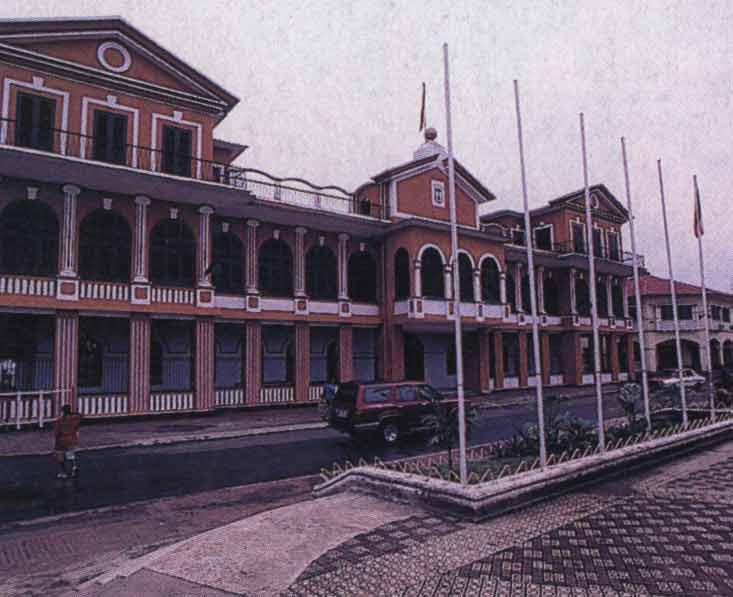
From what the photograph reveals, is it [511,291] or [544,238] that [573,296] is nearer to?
[544,238]

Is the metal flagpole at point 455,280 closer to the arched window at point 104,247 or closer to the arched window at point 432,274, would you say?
the arched window at point 104,247

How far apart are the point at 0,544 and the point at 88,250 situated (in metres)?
14.2

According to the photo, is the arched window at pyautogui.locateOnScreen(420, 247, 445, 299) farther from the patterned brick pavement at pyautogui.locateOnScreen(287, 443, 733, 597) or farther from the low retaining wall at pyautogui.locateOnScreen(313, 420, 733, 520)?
the patterned brick pavement at pyautogui.locateOnScreen(287, 443, 733, 597)

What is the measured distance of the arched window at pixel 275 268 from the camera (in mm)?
24055

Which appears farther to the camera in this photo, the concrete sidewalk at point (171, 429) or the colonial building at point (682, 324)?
the colonial building at point (682, 324)

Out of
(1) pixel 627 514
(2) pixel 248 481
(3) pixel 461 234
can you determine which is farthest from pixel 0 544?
(3) pixel 461 234

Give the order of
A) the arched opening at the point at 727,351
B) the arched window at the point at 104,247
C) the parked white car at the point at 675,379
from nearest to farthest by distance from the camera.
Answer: the arched window at the point at 104,247 → the parked white car at the point at 675,379 → the arched opening at the point at 727,351

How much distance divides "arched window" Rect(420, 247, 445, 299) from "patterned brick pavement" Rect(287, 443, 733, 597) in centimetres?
1817

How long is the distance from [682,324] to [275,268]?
39.6 meters

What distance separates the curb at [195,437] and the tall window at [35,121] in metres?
10.3

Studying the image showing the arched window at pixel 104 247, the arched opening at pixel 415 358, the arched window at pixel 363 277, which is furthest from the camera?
the arched opening at pixel 415 358

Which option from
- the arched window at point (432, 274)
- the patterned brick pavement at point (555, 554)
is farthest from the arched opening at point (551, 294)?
the patterned brick pavement at point (555, 554)

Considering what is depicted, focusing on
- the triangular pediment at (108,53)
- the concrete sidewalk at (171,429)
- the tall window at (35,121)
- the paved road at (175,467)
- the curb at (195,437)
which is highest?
the triangular pediment at (108,53)

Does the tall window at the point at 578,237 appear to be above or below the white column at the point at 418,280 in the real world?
above
